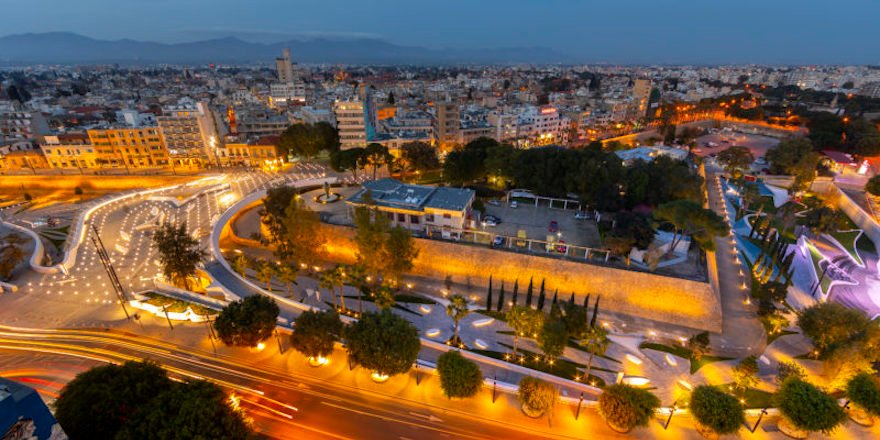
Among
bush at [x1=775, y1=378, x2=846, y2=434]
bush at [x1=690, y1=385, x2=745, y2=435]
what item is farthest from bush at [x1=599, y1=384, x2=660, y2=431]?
bush at [x1=775, y1=378, x2=846, y2=434]

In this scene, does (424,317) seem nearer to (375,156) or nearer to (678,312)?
Answer: (678,312)

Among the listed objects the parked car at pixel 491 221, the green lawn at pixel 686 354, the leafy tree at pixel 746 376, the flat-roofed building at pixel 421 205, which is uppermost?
the flat-roofed building at pixel 421 205

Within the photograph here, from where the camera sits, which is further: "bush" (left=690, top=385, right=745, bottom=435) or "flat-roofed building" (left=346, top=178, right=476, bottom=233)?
"flat-roofed building" (left=346, top=178, right=476, bottom=233)

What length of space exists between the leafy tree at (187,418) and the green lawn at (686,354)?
40.0 metres

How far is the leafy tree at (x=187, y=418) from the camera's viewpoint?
23172mm

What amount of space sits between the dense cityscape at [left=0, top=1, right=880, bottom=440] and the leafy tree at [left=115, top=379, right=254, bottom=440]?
14cm

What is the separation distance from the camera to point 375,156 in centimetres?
7400

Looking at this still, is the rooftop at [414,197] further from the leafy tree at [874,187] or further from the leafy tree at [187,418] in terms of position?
the leafy tree at [874,187]

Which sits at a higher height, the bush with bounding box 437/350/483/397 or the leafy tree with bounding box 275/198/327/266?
the leafy tree with bounding box 275/198/327/266

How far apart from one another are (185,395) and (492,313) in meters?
32.6

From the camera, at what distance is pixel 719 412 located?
28.4m

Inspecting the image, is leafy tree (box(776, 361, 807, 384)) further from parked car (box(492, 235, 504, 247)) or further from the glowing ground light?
the glowing ground light

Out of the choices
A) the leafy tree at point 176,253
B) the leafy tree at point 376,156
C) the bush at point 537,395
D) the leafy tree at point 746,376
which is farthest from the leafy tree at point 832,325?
the leafy tree at point 176,253

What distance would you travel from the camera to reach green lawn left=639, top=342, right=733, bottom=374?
127ft
